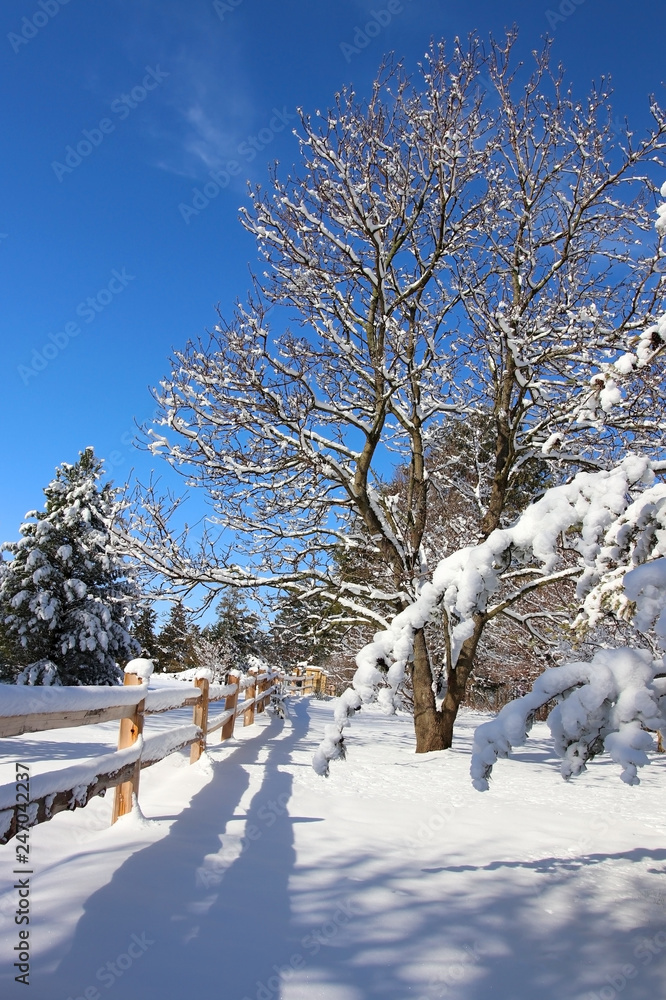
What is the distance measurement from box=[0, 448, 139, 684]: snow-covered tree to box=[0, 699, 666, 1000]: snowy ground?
15.5 metres

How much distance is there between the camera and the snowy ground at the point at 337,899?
218 centimetres

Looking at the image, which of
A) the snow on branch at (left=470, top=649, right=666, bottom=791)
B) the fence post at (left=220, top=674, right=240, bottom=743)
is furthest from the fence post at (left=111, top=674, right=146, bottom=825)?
the fence post at (left=220, top=674, right=240, bottom=743)

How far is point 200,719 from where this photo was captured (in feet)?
19.3

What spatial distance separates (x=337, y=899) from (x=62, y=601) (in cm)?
1901

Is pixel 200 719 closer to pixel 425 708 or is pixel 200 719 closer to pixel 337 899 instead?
pixel 337 899

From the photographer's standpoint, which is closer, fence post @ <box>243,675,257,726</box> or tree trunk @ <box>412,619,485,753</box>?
tree trunk @ <box>412,619,485,753</box>

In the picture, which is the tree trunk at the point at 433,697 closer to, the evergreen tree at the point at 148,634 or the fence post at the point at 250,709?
the fence post at the point at 250,709

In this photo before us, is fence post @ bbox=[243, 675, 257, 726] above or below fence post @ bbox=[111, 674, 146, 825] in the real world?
below

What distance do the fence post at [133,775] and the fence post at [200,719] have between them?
198 centimetres

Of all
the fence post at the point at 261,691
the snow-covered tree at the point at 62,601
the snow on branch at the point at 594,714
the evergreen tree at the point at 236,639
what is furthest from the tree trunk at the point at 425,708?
the snow-covered tree at the point at 62,601

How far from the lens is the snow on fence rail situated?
6.99 feet

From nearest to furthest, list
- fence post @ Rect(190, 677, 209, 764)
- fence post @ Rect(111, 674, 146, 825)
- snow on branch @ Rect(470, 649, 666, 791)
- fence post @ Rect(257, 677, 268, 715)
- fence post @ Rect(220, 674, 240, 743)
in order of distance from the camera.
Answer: snow on branch @ Rect(470, 649, 666, 791) < fence post @ Rect(111, 674, 146, 825) < fence post @ Rect(190, 677, 209, 764) < fence post @ Rect(220, 674, 240, 743) < fence post @ Rect(257, 677, 268, 715)

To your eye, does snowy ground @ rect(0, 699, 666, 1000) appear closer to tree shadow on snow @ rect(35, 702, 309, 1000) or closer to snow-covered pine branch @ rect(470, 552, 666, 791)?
tree shadow on snow @ rect(35, 702, 309, 1000)

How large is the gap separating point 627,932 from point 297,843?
1.82 metres
